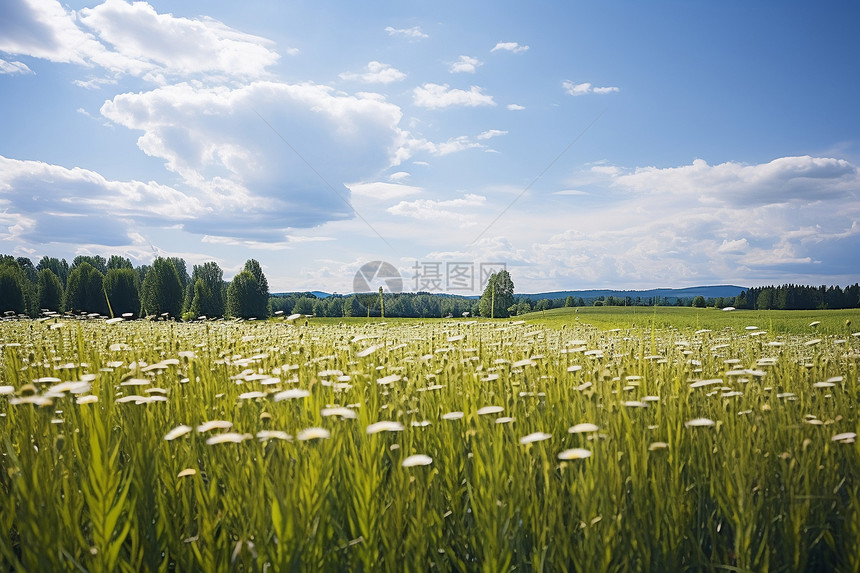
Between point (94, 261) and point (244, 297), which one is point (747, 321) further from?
point (94, 261)

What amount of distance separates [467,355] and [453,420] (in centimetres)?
248

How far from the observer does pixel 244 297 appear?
67.3 m

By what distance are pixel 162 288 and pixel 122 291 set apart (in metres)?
7.85

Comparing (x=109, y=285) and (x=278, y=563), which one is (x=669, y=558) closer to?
(x=278, y=563)

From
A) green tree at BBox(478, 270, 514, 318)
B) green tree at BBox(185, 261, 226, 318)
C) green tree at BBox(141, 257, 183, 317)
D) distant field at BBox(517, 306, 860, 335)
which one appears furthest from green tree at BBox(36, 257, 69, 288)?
distant field at BBox(517, 306, 860, 335)

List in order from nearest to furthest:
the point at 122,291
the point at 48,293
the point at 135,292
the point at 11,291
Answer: the point at 11,291 → the point at 48,293 → the point at 122,291 → the point at 135,292

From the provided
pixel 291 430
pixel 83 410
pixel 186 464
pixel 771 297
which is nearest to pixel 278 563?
pixel 291 430

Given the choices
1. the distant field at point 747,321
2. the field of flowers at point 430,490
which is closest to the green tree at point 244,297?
the distant field at point 747,321

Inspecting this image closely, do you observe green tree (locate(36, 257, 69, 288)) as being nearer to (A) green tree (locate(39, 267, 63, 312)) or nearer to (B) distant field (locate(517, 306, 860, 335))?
(A) green tree (locate(39, 267, 63, 312))

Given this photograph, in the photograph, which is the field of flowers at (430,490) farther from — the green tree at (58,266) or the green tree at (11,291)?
the green tree at (58,266)

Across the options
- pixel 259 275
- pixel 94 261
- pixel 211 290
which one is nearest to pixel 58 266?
pixel 94 261

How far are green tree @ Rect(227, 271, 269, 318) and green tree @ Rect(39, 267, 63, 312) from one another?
66.5 ft

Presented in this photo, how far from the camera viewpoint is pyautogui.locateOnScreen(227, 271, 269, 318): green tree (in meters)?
67.0

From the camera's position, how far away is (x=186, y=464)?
2984 millimetres
